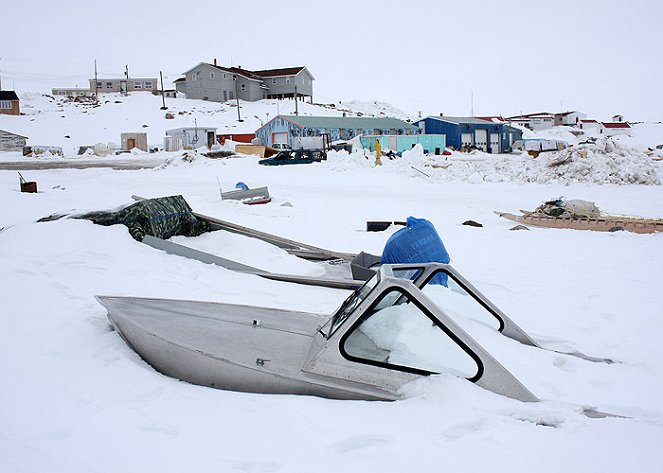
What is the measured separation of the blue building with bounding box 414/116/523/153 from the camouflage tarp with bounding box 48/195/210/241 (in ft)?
153

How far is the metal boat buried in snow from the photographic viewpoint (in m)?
3.65

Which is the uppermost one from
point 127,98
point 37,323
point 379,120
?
point 127,98

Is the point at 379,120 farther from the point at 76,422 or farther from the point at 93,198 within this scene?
the point at 76,422

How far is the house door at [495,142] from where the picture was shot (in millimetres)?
55469

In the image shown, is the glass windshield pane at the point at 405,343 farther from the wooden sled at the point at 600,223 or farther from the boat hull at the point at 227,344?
the wooden sled at the point at 600,223

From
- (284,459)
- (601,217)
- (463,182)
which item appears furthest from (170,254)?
(463,182)

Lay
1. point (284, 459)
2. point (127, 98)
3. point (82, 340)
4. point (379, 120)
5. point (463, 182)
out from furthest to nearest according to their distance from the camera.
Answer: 1. point (127, 98)
2. point (379, 120)
3. point (463, 182)
4. point (82, 340)
5. point (284, 459)

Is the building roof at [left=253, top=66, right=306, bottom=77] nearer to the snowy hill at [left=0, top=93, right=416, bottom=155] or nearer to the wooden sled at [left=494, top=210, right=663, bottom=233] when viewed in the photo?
the snowy hill at [left=0, top=93, right=416, bottom=155]

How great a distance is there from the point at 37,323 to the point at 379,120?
174 feet

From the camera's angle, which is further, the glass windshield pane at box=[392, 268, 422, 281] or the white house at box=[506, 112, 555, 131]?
the white house at box=[506, 112, 555, 131]

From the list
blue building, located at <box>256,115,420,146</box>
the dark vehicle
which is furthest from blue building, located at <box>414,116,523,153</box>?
the dark vehicle

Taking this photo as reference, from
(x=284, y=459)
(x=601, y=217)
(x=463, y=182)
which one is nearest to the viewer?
(x=284, y=459)

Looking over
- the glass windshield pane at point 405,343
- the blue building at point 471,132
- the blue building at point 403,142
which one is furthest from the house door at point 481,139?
the glass windshield pane at point 405,343

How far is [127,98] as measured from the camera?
281 ft
